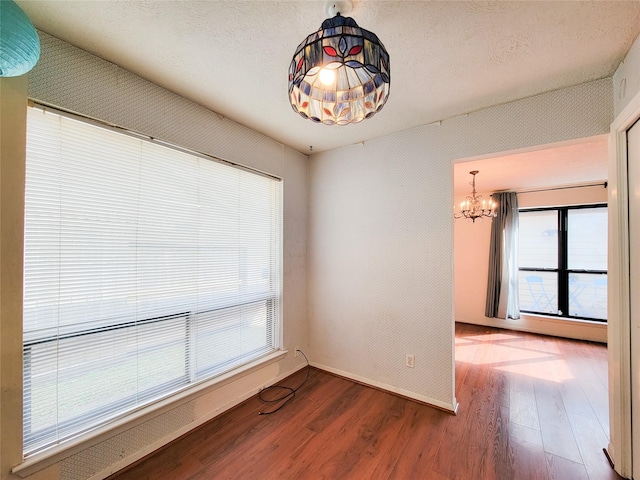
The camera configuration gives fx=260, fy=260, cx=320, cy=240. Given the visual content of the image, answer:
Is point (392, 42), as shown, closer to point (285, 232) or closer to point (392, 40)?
point (392, 40)

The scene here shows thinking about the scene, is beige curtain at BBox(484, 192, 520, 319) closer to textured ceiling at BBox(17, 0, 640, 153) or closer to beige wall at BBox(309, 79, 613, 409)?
beige wall at BBox(309, 79, 613, 409)

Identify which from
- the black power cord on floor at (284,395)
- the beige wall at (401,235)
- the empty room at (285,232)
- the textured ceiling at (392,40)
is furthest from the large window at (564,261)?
the black power cord on floor at (284,395)

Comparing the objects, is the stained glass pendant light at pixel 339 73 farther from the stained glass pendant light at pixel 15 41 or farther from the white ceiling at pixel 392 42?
the stained glass pendant light at pixel 15 41

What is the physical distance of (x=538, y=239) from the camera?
4.49 meters

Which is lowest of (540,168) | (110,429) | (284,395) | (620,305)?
(284,395)

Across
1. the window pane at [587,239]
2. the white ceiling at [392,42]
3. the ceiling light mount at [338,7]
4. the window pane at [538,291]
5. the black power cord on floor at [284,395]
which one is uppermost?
the white ceiling at [392,42]

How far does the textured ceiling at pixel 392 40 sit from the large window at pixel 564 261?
3.48 m

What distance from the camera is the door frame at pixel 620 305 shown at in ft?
5.02

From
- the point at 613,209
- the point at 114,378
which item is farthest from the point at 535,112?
the point at 114,378

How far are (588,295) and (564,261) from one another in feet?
1.97

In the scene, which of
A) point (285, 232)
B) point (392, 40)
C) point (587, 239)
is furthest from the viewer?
point (587, 239)

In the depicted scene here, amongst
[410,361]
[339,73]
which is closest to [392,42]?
[339,73]

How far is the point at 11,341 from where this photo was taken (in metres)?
1.25

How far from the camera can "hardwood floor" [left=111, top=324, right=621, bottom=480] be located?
1.61 m
